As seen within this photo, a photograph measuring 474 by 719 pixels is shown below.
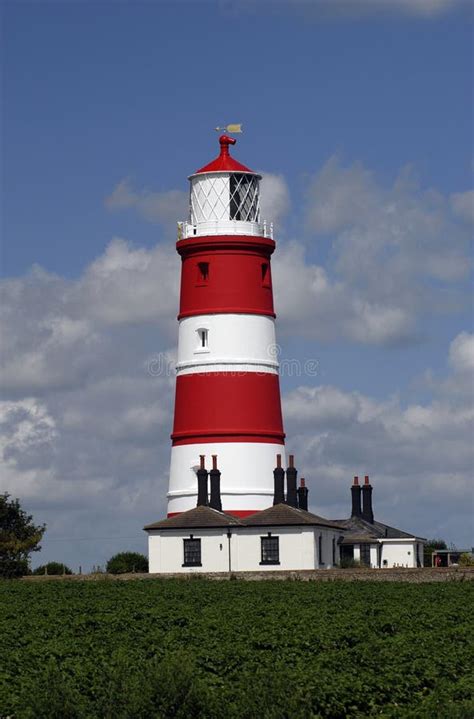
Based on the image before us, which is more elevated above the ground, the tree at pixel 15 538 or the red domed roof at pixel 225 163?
the red domed roof at pixel 225 163

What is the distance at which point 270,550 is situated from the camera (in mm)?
53312

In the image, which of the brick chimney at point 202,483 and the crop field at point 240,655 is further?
the brick chimney at point 202,483

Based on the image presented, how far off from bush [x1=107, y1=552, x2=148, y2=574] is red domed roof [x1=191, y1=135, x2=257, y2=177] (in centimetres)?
1511

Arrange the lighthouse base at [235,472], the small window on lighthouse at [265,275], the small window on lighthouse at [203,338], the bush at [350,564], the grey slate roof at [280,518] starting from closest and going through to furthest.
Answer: the grey slate roof at [280,518] < the lighthouse base at [235,472] < the small window on lighthouse at [203,338] < the small window on lighthouse at [265,275] < the bush at [350,564]

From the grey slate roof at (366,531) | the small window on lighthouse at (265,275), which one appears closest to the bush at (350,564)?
the grey slate roof at (366,531)

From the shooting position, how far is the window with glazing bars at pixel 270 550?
174 ft

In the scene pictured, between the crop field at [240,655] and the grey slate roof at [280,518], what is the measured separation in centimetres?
963

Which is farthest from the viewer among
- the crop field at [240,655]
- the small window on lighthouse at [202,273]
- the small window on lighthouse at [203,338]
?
the small window on lighthouse at [202,273]

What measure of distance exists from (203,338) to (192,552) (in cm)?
731

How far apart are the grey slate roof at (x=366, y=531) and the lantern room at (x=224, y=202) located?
11.3m

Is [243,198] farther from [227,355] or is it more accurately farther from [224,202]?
[227,355]

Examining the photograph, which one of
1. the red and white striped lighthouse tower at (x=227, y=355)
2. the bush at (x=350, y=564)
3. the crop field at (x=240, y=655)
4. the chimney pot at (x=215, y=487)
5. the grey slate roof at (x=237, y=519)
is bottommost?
the crop field at (x=240, y=655)

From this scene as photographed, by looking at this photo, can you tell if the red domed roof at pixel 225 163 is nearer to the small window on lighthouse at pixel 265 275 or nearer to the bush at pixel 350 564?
the small window on lighthouse at pixel 265 275

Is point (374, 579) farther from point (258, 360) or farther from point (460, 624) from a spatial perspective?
point (460, 624)
